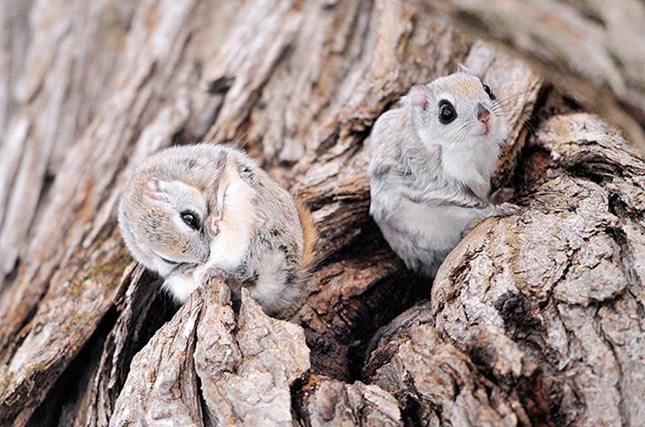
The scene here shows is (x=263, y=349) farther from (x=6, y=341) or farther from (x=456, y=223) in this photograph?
(x=6, y=341)

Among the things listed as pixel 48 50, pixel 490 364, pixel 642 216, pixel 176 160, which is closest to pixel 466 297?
pixel 490 364

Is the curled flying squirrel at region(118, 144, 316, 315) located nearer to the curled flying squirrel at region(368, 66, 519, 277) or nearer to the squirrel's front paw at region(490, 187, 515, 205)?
the curled flying squirrel at region(368, 66, 519, 277)

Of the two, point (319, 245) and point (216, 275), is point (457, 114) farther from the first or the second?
point (216, 275)

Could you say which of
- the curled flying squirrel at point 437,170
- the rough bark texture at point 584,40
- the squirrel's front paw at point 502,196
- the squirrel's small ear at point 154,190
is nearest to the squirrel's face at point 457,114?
the curled flying squirrel at point 437,170

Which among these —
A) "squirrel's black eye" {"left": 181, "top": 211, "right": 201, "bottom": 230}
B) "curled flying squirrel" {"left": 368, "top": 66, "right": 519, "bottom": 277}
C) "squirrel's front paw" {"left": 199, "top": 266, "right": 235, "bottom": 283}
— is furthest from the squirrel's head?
"curled flying squirrel" {"left": 368, "top": 66, "right": 519, "bottom": 277}

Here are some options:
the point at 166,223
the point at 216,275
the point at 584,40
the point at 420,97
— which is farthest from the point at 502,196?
the point at 584,40

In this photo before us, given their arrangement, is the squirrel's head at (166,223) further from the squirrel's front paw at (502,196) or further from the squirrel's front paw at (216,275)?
the squirrel's front paw at (502,196)
